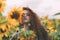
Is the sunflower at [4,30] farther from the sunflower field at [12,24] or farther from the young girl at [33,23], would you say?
the young girl at [33,23]

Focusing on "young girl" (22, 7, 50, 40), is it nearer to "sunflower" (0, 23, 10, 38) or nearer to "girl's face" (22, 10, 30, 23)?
"girl's face" (22, 10, 30, 23)

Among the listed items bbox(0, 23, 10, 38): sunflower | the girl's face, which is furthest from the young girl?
bbox(0, 23, 10, 38): sunflower

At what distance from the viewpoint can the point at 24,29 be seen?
4.57ft

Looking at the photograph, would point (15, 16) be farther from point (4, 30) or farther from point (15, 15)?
point (4, 30)

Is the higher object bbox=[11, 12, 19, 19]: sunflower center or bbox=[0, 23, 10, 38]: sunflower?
bbox=[11, 12, 19, 19]: sunflower center

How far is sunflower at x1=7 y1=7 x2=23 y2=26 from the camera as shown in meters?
1.36

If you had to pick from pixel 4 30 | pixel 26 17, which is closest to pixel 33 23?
pixel 26 17

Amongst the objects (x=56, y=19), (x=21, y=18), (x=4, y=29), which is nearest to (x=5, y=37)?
(x=4, y=29)

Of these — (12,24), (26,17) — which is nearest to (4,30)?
(12,24)

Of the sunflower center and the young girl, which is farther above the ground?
the sunflower center

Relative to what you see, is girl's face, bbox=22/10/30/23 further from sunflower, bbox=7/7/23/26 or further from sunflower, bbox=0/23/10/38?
sunflower, bbox=0/23/10/38

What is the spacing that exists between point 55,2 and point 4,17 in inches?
15.5

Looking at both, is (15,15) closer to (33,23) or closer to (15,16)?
(15,16)

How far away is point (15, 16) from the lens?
4.49 ft
